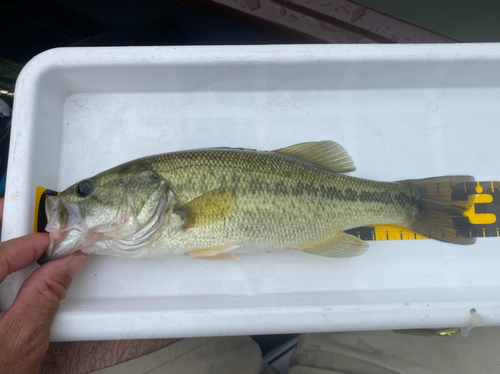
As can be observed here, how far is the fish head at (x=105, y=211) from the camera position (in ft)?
4.35

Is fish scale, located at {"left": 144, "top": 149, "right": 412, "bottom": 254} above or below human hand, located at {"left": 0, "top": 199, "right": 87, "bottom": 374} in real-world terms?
above

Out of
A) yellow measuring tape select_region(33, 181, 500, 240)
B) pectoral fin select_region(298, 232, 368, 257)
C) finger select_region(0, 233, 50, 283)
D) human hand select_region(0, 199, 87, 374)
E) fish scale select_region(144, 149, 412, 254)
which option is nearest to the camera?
human hand select_region(0, 199, 87, 374)

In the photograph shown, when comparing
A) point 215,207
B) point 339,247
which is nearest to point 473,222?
point 339,247

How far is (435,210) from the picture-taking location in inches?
63.6

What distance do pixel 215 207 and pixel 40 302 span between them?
84cm

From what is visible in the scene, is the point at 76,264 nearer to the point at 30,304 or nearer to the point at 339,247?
the point at 30,304

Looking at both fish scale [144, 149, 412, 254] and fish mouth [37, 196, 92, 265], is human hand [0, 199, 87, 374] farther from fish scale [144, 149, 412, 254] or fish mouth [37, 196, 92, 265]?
fish scale [144, 149, 412, 254]

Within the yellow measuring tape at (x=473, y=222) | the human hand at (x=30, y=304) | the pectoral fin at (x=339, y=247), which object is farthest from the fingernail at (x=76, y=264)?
the yellow measuring tape at (x=473, y=222)

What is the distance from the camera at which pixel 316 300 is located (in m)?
1.60

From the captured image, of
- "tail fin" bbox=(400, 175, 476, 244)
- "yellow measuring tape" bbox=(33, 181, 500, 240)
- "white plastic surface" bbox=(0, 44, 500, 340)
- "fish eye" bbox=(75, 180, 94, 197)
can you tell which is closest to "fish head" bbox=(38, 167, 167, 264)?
"fish eye" bbox=(75, 180, 94, 197)

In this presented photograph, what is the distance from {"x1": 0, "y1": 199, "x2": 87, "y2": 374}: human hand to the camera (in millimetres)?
1160

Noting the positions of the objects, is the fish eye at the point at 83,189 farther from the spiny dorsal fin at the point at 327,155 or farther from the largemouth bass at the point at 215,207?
the spiny dorsal fin at the point at 327,155

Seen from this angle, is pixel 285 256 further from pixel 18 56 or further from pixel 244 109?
pixel 18 56

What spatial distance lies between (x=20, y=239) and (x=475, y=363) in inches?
95.3
